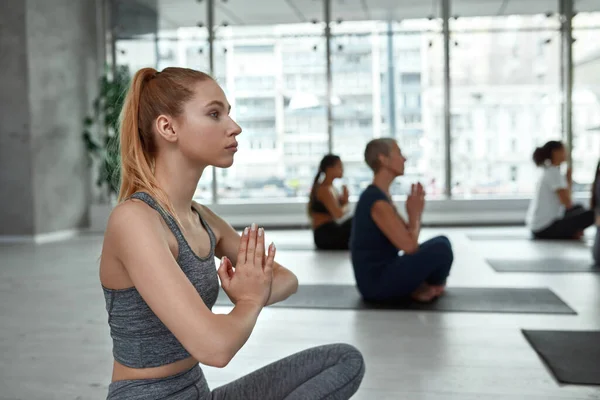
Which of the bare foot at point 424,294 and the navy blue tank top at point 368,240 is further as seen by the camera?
the bare foot at point 424,294

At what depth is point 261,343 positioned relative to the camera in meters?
2.78

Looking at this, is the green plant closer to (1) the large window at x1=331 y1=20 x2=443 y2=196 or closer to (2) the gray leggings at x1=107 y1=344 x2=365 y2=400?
(1) the large window at x1=331 y1=20 x2=443 y2=196

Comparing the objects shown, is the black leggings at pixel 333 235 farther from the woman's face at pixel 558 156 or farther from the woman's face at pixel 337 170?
the woman's face at pixel 558 156

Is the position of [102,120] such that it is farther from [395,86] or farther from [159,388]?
[159,388]

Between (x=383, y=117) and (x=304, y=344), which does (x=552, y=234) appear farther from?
(x=304, y=344)

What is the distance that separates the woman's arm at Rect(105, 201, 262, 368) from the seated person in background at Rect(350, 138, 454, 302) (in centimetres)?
229

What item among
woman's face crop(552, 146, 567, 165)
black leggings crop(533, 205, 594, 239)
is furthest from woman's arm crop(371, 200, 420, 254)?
black leggings crop(533, 205, 594, 239)

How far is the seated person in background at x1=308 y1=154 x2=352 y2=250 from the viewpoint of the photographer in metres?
5.82

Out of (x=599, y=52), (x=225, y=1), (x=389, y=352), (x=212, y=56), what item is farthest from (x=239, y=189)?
(x=389, y=352)

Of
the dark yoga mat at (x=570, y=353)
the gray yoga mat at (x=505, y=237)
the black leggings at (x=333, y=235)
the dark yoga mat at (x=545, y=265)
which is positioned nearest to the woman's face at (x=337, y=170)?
the black leggings at (x=333, y=235)

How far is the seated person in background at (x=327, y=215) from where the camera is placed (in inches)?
229

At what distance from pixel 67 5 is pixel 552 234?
6246 millimetres

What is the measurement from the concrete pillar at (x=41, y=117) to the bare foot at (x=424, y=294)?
16.8 ft

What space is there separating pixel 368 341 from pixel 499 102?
6.96 m
